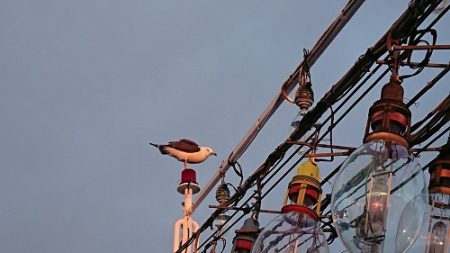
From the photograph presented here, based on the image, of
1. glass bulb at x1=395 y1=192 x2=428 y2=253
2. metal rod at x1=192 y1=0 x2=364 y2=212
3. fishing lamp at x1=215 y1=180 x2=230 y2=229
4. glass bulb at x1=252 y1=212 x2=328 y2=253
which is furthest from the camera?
fishing lamp at x1=215 y1=180 x2=230 y2=229

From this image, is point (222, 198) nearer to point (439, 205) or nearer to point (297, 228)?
point (297, 228)

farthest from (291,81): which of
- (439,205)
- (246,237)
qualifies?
(439,205)

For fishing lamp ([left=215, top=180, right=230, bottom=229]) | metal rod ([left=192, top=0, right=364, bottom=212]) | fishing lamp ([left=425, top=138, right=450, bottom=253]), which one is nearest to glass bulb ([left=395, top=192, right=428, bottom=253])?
fishing lamp ([left=425, top=138, right=450, bottom=253])

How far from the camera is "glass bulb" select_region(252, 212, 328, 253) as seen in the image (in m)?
4.26

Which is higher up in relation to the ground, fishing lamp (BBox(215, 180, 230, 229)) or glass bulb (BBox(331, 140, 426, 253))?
fishing lamp (BBox(215, 180, 230, 229))

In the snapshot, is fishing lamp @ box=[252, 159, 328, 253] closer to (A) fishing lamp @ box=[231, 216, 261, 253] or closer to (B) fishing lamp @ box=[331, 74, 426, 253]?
(B) fishing lamp @ box=[331, 74, 426, 253]

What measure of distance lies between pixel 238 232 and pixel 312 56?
3.81 feet

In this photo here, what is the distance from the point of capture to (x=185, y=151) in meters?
10.0

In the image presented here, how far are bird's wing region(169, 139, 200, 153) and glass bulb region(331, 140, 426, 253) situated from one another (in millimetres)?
6522

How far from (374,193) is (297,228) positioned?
3.14 ft

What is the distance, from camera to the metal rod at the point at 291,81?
18.6 ft

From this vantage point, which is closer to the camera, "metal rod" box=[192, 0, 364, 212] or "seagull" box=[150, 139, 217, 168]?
"metal rod" box=[192, 0, 364, 212]

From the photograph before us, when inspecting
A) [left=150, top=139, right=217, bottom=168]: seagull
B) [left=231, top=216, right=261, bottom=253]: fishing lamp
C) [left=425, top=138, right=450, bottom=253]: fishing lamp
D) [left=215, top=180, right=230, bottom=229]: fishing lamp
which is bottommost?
[left=425, top=138, right=450, bottom=253]: fishing lamp

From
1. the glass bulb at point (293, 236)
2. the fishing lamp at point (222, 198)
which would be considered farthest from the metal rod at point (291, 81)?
the glass bulb at point (293, 236)
